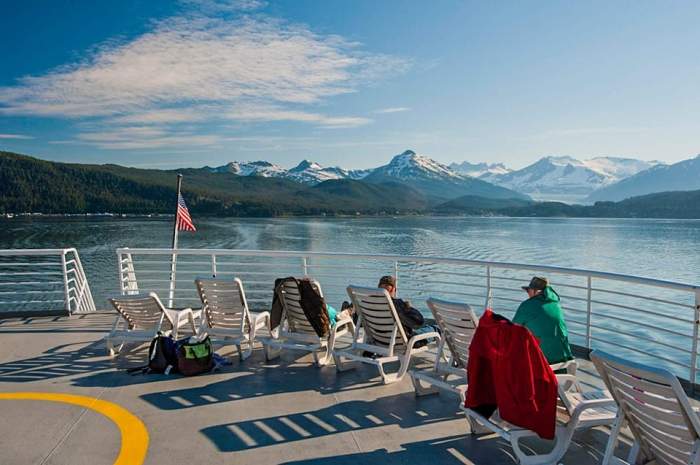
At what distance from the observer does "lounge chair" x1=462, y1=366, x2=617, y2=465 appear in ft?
10.8

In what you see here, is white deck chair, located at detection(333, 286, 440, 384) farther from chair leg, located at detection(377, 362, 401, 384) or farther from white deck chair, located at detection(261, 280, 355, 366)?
white deck chair, located at detection(261, 280, 355, 366)

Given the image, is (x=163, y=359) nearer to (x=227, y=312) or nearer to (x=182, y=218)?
(x=227, y=312)

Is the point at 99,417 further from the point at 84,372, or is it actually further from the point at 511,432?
the point at 511,432

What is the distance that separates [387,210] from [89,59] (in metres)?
158

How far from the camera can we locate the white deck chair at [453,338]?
4160mm

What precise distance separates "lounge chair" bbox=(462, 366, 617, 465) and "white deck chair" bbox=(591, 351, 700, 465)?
14.5 inches

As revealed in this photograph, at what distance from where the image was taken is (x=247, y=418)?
435cm

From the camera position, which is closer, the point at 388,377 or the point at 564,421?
the point at 564,421

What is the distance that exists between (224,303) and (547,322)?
3630 mm

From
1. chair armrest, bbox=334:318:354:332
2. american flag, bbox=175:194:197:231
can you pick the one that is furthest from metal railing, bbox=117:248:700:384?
chair armrest, bbox=334:318:354:332

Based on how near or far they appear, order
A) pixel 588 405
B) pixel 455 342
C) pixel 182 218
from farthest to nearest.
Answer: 1. pixel 182 218
2. pixel 455 342
3. pixel 588 405

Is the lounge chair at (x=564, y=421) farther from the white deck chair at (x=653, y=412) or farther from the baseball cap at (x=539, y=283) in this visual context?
the baseball cap at (x=539, y=283)

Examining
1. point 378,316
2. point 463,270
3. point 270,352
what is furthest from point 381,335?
point 463,270

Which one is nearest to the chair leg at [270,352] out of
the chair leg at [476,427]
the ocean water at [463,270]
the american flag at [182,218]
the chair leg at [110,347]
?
the chair leg at [110,347]
